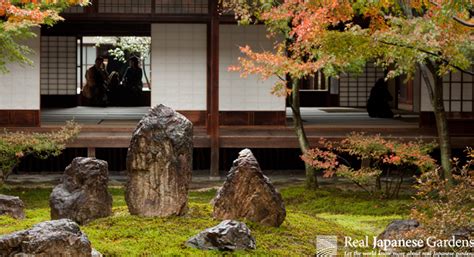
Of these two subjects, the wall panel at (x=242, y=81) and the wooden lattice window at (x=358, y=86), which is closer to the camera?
the wall panel at (x=242, y=81)

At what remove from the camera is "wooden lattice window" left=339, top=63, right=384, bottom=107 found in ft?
95.2

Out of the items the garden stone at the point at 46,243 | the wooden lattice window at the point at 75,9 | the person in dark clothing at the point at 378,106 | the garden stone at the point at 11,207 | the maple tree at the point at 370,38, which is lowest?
the garden stone at the point at 11,207

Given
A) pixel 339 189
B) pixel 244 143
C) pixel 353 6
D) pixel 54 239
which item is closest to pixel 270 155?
pixel 244 143

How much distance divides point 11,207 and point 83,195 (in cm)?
164

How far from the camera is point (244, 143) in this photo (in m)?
18.8

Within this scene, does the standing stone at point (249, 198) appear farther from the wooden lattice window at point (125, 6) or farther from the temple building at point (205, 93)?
the wooden lattice window at point (125, 6)

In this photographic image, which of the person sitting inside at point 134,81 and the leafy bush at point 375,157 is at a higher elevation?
the person sitting inside at point 134,81

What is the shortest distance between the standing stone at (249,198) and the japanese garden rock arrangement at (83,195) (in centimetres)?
151

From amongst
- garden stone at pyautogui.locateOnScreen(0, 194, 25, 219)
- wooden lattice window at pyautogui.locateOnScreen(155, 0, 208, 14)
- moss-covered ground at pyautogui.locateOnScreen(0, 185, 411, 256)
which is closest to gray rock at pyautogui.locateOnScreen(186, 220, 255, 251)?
moss-covered ground at pyautogui.locateOnScreen(0, 185, 411, 256)

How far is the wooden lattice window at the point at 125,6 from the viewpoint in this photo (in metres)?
18.6

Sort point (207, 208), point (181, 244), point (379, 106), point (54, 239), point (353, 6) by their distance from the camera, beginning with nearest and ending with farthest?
point (54, 239), point (181, 244), point (207, 208), point (353, 6), point (379, 106)

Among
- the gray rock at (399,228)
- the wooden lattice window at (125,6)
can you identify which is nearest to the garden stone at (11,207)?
the gray rock at (399,228)

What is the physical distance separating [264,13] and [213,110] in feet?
12.1

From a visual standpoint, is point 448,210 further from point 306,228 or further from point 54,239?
point 54,239
